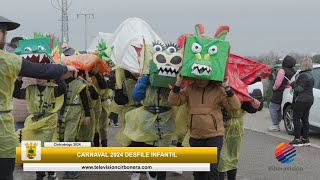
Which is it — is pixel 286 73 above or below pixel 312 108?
above

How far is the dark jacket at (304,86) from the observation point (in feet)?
30.7

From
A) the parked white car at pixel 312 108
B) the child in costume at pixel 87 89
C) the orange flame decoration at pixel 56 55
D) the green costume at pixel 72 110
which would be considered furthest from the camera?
the parked white car at pixel 312 108

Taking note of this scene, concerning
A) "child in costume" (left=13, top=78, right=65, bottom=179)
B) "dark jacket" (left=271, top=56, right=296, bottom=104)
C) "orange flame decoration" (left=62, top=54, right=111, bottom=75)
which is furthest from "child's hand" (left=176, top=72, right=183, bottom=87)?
"dark jacket" (left=271, top=56, right=296, bottom=104)

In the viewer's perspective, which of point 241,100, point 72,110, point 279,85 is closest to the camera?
point 241,100

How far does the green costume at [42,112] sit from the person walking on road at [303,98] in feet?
15.9

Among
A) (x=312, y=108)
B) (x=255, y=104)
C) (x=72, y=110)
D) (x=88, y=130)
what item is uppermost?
(x=255, y=104)

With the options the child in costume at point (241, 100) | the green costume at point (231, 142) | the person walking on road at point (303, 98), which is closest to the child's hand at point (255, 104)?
the child in costume at point (241, 100)

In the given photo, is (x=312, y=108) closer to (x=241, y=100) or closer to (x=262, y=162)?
(x=262, y=162)

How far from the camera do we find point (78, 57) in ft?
23.0

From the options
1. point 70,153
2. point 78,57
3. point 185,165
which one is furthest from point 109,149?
point 78,57

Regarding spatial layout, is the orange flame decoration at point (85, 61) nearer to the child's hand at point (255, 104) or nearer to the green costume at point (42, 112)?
the green costume at point (42, 112)

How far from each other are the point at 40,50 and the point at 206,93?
6.18 ft

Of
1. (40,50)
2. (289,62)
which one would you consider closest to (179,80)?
(40,50)

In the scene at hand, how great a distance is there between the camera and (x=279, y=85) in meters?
11.3
